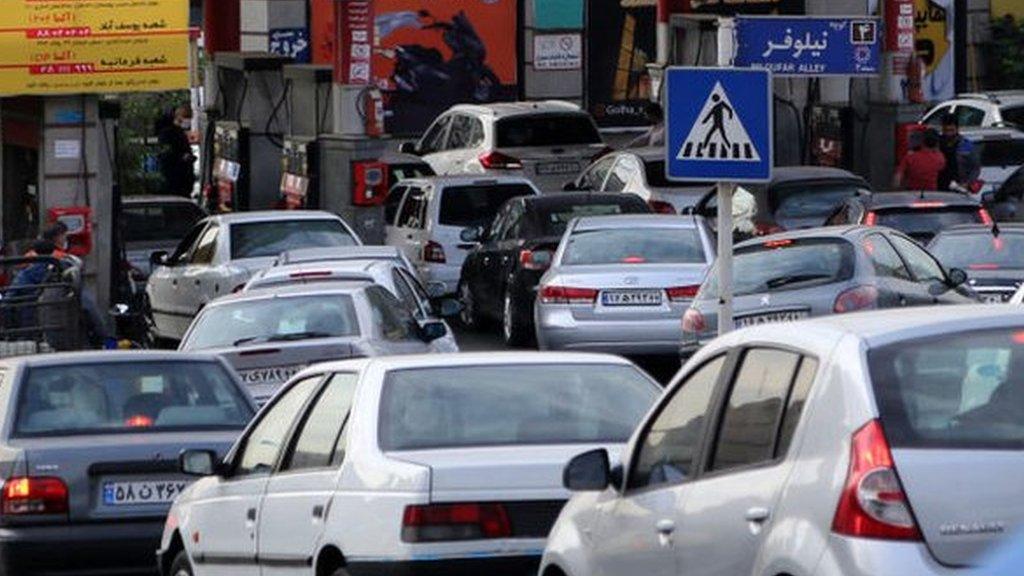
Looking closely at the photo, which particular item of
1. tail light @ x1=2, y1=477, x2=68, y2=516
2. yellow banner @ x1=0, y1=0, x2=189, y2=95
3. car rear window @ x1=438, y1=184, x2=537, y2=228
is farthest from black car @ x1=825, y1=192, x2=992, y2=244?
tail light @ x1=2, y1=477, x2=68, y2=516

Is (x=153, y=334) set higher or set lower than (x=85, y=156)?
lower

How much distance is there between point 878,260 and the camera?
758 inches

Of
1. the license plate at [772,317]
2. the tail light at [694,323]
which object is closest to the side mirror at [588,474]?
the license plate at [772,317]

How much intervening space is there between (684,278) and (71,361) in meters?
9.68

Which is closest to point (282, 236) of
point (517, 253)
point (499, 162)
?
point (517, 253)

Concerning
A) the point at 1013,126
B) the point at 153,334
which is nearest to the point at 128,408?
the point at 153,334

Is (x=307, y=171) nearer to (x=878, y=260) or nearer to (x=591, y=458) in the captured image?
(x=878, y=260)

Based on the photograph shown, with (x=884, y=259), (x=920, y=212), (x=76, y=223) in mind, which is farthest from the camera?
(x=76, y=223)

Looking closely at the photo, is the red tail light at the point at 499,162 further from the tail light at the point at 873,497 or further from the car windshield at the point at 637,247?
the tail light at the point at 873,497

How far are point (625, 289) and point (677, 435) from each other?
47.5 ft

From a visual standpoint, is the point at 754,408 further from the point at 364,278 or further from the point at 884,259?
the point at 364,278

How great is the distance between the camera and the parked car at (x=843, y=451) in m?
6.54

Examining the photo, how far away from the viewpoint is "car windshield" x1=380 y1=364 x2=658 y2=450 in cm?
1000

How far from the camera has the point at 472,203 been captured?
98.2 ft
